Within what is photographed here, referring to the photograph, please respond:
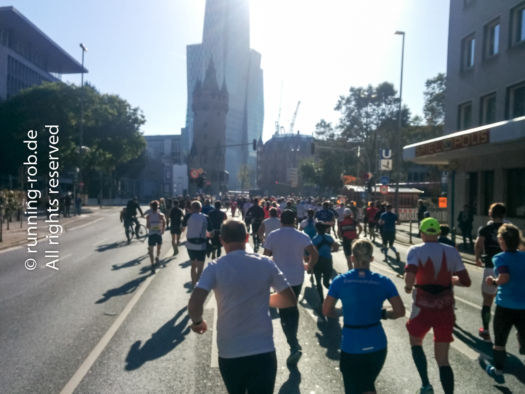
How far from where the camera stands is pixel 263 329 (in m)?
3.49

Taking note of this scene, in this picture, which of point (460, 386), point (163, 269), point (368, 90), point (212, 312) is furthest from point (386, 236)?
point (368, 90)

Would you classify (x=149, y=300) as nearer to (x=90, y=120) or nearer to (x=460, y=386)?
(x=460, y=386)

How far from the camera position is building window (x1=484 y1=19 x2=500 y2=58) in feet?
79.3

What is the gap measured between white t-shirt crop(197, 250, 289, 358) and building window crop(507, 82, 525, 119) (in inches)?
871

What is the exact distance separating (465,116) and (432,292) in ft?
82.9

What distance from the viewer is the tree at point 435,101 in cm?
5746

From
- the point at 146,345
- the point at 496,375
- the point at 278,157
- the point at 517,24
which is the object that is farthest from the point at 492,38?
the point at 278,157

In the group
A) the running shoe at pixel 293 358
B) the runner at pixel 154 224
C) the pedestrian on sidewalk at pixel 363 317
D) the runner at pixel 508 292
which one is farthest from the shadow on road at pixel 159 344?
the runner at pixel 154 224

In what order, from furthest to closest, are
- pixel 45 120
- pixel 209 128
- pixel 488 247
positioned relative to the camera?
pixel 209 128, pixel 45 120, pixel 488 247

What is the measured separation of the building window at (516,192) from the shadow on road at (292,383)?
63.3 feet

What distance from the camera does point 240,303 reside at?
11.4 ft

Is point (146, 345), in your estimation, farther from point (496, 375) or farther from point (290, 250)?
point (496, 375)

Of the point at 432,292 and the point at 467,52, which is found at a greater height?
the point at 467,52

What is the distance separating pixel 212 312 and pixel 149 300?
5.23 ft
